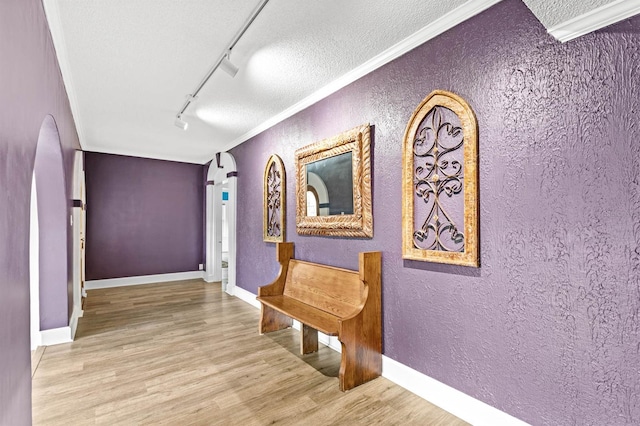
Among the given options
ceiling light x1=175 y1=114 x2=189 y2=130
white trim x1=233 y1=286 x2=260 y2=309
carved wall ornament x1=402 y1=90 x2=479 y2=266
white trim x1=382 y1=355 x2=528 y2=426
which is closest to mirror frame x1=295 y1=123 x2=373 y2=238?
carved wall ornament x1=402 y1=90 x2=479 y2=266

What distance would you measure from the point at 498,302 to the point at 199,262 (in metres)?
6.22

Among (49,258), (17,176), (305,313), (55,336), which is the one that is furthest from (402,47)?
(55,336)

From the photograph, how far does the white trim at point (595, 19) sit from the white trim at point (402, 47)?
462 millimetres

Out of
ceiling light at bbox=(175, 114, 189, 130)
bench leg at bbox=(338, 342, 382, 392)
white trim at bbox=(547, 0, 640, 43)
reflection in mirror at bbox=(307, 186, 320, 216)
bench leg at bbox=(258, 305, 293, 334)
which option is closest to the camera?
white trim at bbox=(547, 0, 640, 43)

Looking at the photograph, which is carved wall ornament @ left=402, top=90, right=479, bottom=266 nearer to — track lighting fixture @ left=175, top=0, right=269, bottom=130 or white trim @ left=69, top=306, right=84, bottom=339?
track lighting fixture @ left=175, top=0, right=269, bottom=130

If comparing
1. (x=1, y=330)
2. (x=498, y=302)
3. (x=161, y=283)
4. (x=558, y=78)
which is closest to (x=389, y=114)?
(x=558, y=78)

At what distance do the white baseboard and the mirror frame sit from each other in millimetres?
1057

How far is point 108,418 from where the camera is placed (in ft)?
6.54

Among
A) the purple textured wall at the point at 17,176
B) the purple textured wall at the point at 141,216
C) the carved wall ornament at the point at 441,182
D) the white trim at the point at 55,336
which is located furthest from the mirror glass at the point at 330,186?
the purple textured wall at the point at 141,216

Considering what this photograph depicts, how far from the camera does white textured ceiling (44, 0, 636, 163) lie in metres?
1.95

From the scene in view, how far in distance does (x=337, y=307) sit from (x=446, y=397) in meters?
1.05

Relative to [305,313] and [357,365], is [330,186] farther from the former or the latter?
[357,365]

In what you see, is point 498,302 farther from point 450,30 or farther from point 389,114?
point 450,30

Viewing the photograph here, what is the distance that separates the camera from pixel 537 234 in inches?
66.0
